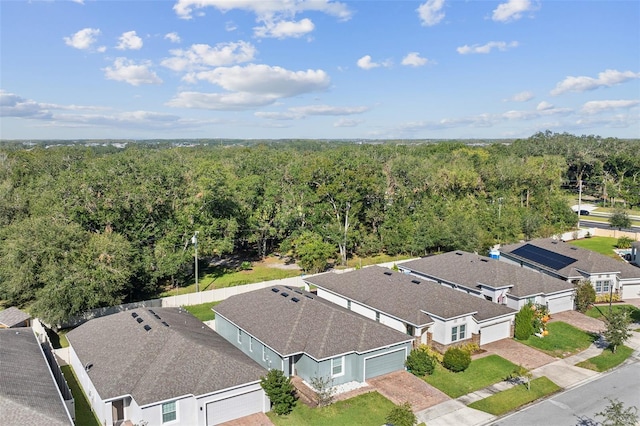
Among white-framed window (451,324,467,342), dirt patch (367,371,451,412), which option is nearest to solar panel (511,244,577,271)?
white-framed window (451,324,467,342)

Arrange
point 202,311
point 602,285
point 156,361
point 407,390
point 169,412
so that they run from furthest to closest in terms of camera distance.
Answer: point 602,285 → point 202,311 → point 407,390 → point 156,361 → point 169,412

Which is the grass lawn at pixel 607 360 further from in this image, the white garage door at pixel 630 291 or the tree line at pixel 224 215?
the tree line at pixel 224 215

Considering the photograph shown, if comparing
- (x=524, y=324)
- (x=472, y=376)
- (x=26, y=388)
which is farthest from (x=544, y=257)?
(x=26, y=388)

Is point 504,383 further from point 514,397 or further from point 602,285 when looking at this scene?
point 602,285

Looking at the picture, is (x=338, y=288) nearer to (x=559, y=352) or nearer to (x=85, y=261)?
(x=559, y=352)

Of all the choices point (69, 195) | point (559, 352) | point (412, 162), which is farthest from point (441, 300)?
point (412, 162)

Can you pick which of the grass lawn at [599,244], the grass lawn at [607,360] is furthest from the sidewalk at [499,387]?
the grass lawn at [599,244]
